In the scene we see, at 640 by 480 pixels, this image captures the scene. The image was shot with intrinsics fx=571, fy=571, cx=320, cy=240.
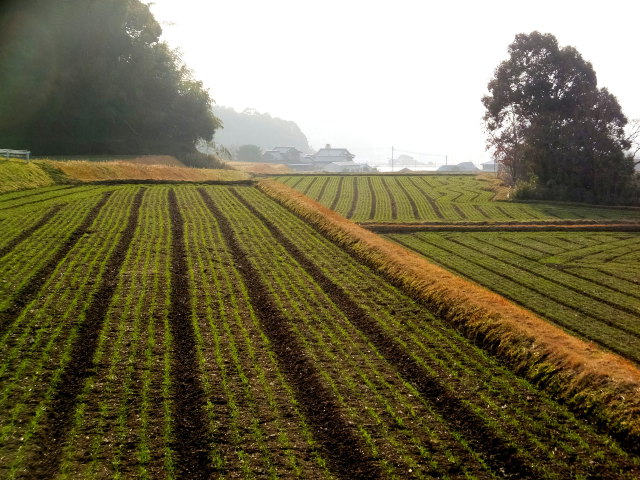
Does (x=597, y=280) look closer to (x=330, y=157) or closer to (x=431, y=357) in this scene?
(x=431, y=357)

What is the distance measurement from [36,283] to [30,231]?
943cm

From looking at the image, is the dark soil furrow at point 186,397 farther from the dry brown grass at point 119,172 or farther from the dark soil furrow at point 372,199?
the dark soil furrow at point 372,199

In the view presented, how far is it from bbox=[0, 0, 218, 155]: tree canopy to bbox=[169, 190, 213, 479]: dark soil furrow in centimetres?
5219

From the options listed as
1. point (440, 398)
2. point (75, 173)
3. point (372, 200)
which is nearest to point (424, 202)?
point (372, 200)

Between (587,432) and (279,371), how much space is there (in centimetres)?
746

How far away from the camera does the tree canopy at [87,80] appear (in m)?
62.1

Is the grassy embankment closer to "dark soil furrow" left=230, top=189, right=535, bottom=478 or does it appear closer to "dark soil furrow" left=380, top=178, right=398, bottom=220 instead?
"dark soil furrow" left=380, top=178, right=398, bottom=220

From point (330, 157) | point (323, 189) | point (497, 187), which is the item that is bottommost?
point (323, 189)

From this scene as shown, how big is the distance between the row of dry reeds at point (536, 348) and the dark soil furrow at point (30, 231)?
1609cm

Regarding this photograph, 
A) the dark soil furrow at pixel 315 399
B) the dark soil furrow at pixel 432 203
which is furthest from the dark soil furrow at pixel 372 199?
the dark soil furrow at pixel 315 399

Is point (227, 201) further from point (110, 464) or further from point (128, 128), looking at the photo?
point (128, 128)

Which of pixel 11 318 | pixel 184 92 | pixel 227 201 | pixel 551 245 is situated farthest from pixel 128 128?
pixel 11 318

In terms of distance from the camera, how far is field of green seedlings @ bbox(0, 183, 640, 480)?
37.1 ft

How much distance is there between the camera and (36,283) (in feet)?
67.7
